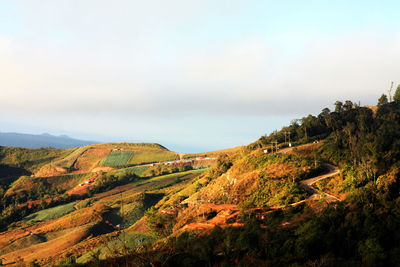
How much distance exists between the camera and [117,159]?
155375mm

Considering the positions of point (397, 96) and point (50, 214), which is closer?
point (397, 96)

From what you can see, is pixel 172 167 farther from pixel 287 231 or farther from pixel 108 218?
pixel 287 231

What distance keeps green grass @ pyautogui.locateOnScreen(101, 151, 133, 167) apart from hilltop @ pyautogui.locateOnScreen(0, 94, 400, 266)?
21254 millimetres

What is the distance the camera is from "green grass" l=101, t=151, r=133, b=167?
488 ft

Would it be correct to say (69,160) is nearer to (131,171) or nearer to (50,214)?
(131,171)

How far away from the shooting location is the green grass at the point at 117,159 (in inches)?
5861

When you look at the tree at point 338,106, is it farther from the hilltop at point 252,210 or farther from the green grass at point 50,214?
Result: the green grass at point 50,214

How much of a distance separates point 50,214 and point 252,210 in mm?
80299

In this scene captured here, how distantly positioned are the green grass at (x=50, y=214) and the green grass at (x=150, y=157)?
55.7m

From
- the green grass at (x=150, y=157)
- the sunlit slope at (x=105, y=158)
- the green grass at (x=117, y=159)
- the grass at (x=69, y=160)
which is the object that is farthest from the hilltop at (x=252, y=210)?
the green grass at (x=150, y=157)

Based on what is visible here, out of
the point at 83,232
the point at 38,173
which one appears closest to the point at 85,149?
the point at 38,173

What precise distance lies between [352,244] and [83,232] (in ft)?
198

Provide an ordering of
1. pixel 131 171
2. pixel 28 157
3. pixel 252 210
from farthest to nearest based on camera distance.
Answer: pixel 28 157
pixel 131 171
pixel 252 210

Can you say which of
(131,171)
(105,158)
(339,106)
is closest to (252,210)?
(339,106)
